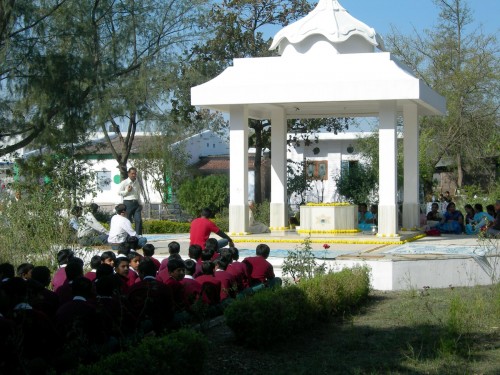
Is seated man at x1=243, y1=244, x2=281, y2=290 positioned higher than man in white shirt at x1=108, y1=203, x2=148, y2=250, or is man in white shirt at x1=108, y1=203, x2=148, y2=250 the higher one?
man in white shirt at x1=108, y1=203, x2=148, y2=250

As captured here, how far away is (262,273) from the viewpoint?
1145cm

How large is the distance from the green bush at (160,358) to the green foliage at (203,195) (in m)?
28.3

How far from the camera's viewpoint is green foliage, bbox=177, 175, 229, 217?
35531 mm

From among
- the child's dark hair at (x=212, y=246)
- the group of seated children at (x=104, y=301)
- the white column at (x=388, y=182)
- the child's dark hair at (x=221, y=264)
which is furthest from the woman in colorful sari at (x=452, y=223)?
the child's dark hair at (x=221, y=264)

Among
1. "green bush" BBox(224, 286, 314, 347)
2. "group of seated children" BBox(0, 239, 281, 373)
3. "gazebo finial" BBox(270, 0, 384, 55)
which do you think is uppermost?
"gazebo finial" BBox(270, 0, 384, 55)

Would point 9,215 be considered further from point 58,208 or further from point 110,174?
point 110,174

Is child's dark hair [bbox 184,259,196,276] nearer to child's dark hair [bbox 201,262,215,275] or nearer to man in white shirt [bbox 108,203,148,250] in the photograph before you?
child's dark hair [bbox 201,262,215,275]

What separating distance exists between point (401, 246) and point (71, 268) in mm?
9389

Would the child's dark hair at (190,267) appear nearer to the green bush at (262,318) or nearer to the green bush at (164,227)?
the green bush at (262,318)

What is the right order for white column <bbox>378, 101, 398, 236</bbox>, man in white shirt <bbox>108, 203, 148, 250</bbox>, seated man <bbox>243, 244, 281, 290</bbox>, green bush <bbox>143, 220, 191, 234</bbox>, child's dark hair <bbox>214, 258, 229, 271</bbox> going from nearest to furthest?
1. child's dark hair <bbox>214, 258, 229, 271</bbox>
2. seated man <bbox>243, 244, 281, 290</bbox>
3. man in white shirt <bbox>108, 203, 148, 250</bbox>
4. white column <bbox>378, 101, 398, 236</bbox>
5. green bush <bbox>143, 220, 191, 234</bbox>

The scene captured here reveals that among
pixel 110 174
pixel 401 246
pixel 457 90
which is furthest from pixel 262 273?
pixel 110 174

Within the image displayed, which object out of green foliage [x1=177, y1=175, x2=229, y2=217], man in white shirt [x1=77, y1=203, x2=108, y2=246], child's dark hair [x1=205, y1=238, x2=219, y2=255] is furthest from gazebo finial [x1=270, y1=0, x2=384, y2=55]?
green foliage [x1=177, y1=175, x2=229, y2=217]

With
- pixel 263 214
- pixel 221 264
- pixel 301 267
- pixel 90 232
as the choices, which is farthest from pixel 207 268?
pixel 263 214

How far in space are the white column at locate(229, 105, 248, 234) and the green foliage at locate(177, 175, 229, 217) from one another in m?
16.5
